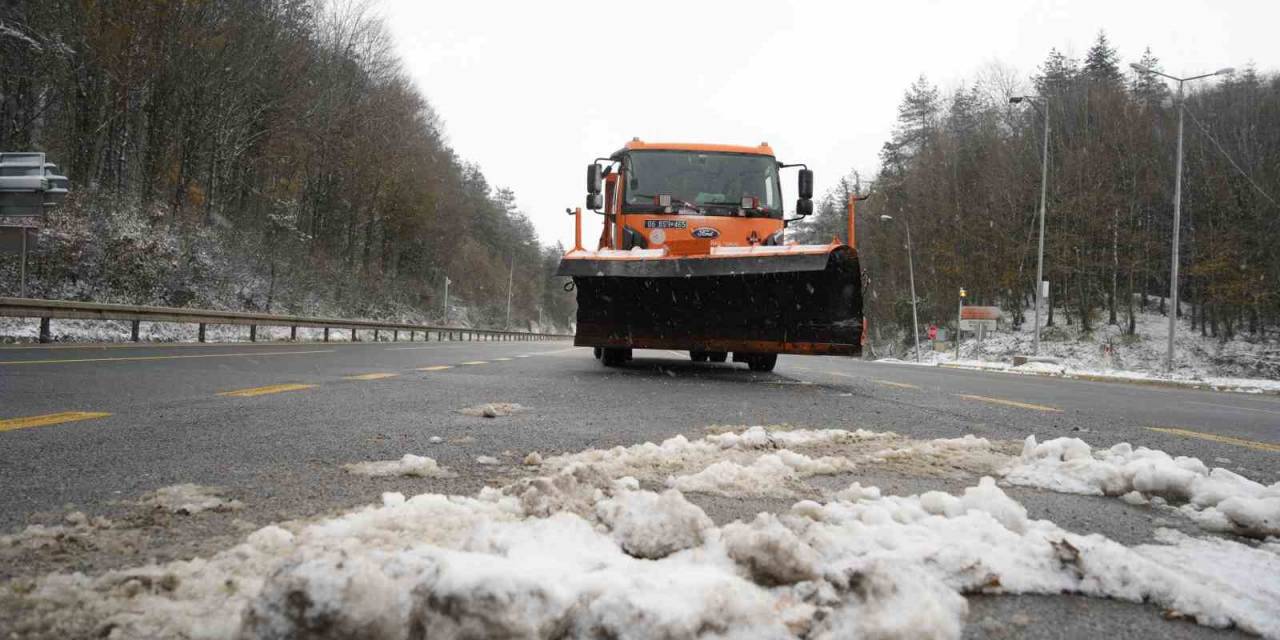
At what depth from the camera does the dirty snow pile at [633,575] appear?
117 centimetres

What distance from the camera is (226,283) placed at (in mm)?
24297

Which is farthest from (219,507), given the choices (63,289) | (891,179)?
(891,179)

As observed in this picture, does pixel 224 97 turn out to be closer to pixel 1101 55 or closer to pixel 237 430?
pixel 237 430

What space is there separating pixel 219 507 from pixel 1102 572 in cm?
222

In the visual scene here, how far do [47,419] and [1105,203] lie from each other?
41171 mm

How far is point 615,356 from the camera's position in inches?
417

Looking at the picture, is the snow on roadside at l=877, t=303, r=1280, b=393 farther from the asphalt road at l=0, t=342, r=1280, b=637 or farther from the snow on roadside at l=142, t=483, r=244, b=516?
the snow on roadside at l=142, t=483, r=244, b=516

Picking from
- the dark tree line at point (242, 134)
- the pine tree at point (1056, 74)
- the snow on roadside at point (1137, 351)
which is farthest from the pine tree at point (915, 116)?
the dark tree line at point (242, 134)

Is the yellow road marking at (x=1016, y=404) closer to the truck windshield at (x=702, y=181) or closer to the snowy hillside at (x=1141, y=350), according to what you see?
the truck windshield at (x=702, y=181)

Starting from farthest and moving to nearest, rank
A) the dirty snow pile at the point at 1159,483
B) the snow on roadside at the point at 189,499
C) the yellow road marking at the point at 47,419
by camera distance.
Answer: the yellow road marking at the point at 47,419 → the dirty snow pile at the point at 1159,483 → the snow on roadside at the point at 189,499

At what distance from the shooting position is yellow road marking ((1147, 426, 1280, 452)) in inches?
179

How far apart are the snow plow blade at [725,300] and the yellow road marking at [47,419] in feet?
16.3

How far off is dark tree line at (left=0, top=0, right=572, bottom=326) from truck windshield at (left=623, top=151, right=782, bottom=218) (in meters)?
16.2

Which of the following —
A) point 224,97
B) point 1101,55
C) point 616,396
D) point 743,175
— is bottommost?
point 616,396
